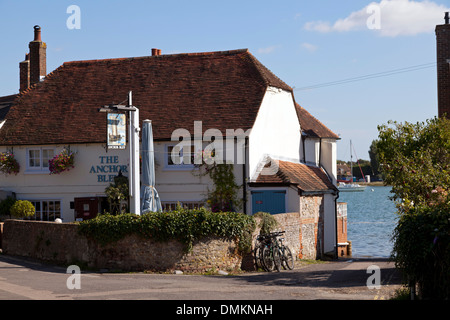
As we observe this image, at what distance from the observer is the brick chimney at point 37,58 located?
31.9m

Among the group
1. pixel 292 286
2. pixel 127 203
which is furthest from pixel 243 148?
pixel 292 286

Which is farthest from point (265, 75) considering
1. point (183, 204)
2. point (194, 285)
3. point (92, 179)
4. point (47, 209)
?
point (194, 285)

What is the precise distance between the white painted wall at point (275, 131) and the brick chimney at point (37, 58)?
1219 centimetres

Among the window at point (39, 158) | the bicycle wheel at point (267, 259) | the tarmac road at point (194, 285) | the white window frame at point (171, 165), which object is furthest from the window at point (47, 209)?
the bicycle wheel at point (267, 259)

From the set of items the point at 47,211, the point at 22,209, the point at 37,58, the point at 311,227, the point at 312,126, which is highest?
the point at 37,58

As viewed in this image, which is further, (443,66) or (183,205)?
(443,66)

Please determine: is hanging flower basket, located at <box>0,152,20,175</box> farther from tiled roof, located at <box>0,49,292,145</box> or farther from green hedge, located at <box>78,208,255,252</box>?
green hedge, located at <box>78,208,255,252</box>

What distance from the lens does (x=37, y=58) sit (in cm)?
3225

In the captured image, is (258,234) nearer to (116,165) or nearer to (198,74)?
(116,165)

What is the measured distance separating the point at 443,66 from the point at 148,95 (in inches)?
585

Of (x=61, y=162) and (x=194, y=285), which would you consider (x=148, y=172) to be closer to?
(x=61, y=162)

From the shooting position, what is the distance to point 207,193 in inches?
1046

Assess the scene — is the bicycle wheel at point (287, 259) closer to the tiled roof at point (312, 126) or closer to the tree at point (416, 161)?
the tree at point (416, 161)
